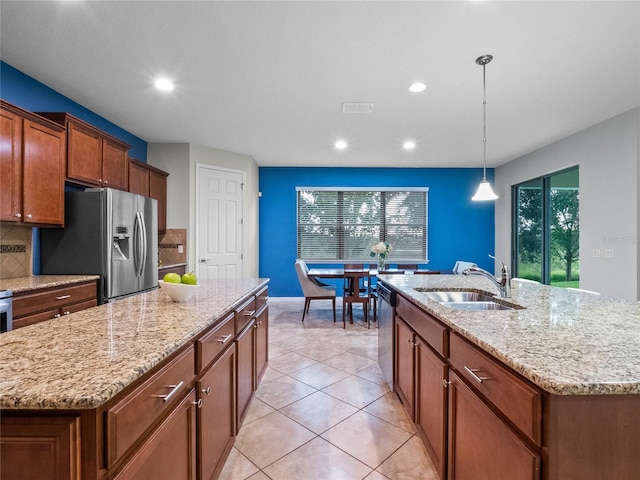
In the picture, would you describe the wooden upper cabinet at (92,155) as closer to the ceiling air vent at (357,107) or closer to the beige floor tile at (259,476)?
the ceiling air vent at (357,107)

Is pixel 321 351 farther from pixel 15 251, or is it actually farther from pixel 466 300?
pixel 15 251

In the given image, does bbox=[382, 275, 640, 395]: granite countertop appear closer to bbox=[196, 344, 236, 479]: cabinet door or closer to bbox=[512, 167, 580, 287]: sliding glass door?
bbox=[196, 344, 236, 479]: cabinet door

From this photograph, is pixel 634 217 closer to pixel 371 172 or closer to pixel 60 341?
pixel 371 172

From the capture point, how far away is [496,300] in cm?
182

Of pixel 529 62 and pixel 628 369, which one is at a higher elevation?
pixel 529 62

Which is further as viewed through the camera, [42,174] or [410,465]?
[42,174]

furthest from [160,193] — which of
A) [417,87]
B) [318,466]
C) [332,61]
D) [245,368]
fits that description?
[318,466]

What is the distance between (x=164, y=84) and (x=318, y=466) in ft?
10.5

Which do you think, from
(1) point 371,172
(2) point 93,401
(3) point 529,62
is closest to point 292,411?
(2) point 93,401

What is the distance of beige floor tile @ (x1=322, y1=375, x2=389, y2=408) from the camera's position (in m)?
2.34

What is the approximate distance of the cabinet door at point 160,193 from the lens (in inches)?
166

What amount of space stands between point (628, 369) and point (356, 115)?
328 centimetres

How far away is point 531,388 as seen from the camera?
81 centimetres

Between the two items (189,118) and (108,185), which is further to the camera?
(189,118)
